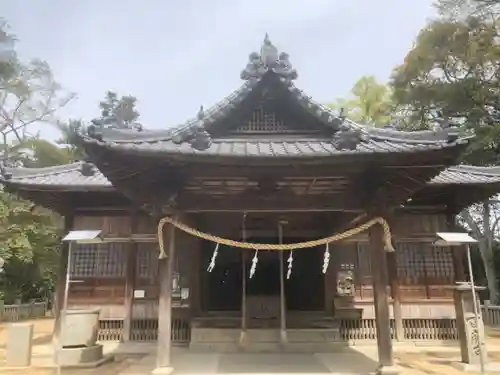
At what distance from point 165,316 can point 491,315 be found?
1842cm

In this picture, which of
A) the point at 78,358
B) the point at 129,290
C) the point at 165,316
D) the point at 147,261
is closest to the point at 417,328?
the point at 165,316

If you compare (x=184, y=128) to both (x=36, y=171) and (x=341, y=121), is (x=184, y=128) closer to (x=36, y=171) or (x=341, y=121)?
(x=341, y=121)

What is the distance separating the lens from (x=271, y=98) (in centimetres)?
962

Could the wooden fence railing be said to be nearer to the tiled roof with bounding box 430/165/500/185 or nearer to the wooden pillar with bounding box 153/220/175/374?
the tiled roof with bounding box 430/165/500/185

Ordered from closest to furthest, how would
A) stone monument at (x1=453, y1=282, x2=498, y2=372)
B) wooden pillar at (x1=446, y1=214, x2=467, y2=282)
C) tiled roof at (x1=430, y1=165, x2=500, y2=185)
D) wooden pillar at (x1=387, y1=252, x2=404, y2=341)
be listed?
stone monument at (x1=453, y1=282, x2=498, y2=372) < tiled roof at (x1=430, y1=165, x2=500, y2=185) < wooden pillar at (x1=387, y1=252, x2=404, y2=341) < wooden pillar at (x1=446, y1=214, x2=467, y2=282)

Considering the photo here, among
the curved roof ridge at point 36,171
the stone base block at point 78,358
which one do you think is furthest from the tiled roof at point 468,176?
the curved roof ridge at point 36,171

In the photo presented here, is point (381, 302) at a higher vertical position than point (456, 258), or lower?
lower

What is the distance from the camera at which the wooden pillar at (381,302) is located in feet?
26.3

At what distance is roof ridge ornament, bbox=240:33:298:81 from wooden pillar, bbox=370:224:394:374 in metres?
3.90

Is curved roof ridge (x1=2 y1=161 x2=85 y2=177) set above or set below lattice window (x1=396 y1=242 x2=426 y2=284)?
above

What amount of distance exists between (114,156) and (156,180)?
1.10 m

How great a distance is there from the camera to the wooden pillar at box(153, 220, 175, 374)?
26.0 ft

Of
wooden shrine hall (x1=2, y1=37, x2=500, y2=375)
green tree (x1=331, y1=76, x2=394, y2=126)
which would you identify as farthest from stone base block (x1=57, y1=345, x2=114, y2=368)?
green tree (x1=331, y1=76, x2=394, y2=126)

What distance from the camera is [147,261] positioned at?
12.9m
